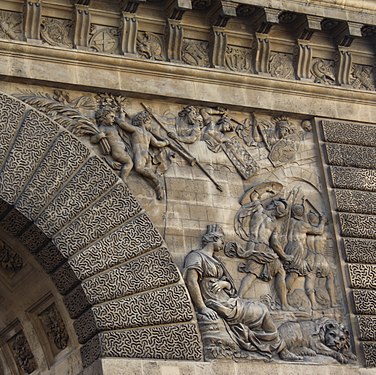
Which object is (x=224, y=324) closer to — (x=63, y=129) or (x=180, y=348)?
(x=180, y=348)

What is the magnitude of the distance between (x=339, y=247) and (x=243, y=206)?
123cm

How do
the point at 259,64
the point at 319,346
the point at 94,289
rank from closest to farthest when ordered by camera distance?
1. the point at 94,289
2. the point at 319,346
3. the point at 259,64

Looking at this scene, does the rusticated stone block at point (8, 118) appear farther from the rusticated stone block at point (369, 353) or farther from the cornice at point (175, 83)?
the rusticated stone block at point (369, 353)

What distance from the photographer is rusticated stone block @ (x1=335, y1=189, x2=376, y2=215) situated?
1413cm

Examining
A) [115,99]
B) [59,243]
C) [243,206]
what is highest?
[115,99]

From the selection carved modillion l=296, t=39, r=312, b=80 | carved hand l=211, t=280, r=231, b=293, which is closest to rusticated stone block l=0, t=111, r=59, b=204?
carved hand l=211, t=280, r=231, b=293

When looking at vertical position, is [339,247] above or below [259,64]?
below

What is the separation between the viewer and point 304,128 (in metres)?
14.5

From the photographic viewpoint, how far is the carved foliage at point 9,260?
13078 millimetres

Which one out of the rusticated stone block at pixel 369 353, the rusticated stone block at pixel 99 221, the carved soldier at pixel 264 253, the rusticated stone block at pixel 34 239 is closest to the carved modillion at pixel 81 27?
the rusticated stone block at pixel 99 221

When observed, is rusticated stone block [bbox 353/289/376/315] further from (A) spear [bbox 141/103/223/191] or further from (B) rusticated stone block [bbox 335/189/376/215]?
(A) spear [bbox 141/103/223/191]

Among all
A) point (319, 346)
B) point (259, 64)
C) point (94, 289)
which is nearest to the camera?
point (94, 289)

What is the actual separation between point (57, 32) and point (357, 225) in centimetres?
410

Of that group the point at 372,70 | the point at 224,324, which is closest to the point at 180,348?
the point at 224,324
